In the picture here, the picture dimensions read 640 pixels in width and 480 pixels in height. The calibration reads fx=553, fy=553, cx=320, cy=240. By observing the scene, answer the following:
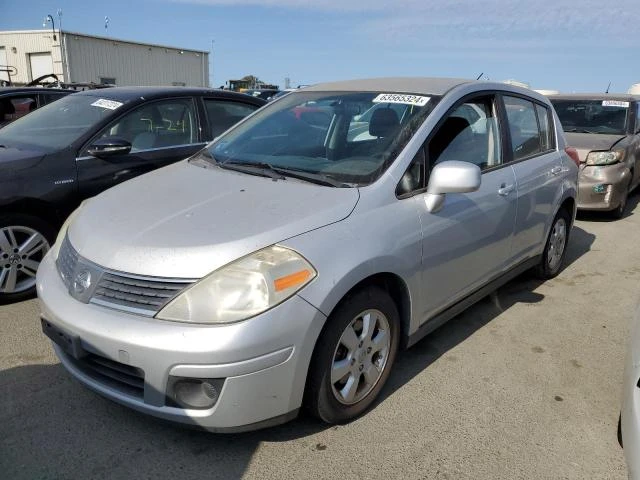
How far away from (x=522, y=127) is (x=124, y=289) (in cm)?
315

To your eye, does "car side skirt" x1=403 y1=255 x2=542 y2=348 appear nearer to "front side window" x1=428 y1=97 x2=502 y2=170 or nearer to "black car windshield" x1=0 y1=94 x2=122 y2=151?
"front side window" x1=428 y1=97 x2=502 y2=170

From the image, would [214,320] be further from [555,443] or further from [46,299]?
[555,443]

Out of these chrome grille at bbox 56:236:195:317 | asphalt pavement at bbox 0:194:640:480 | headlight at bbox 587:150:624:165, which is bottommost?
asphalt pavement at bbox 0:194:640:480

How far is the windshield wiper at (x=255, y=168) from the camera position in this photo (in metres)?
3.05

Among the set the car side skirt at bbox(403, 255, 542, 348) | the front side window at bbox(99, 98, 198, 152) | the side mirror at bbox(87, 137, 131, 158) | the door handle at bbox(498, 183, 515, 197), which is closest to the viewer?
the car side skirt at bbox(403, 255, 542, 348)

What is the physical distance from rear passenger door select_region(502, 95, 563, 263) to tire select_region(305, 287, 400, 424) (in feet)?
5.17

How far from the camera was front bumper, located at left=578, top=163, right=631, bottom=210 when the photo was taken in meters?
7.09

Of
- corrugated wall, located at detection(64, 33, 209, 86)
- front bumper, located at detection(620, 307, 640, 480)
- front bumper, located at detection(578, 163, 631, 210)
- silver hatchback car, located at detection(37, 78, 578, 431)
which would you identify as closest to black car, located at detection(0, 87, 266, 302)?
silver hatchback car, located at detection(37, 78, 578, 431)

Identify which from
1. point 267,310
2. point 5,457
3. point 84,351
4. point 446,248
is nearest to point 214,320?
point 267,310

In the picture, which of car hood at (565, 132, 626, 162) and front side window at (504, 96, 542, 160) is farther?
car hood at (565, 132, 626, 162)

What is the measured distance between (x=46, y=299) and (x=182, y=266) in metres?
0.83

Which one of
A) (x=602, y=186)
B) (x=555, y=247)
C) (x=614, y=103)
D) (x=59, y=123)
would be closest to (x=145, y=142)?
(x=59, y=123)

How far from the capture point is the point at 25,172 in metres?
3.99

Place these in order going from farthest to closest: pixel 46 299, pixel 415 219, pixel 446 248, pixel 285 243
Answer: pixel 446 248, pixel 415 219, pixel 46 299, pixel 285 243
